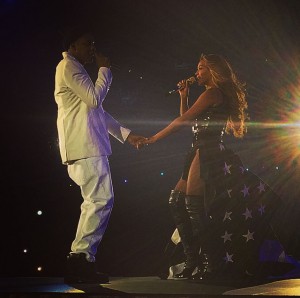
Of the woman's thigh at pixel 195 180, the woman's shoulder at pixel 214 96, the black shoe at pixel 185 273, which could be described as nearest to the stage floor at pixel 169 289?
the black shoe at pixel 185 273

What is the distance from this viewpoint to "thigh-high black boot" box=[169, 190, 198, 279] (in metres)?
3.68

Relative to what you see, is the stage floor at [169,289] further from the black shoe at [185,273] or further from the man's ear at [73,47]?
the man's ear at [73,47]

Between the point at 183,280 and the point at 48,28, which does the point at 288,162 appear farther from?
the point at 48,28

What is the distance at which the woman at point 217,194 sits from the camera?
3.60 m

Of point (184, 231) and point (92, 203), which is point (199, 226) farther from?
point (92, 203)

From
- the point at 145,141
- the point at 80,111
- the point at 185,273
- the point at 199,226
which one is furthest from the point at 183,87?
the point at 185,273

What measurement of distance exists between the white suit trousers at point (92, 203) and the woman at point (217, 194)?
0.70 m

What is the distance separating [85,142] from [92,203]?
42 cm

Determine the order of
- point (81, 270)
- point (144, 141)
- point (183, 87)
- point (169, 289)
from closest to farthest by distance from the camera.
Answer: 1. point (169, 289)
2. point (81, 270)
3. point (144, 141)
4. point (183, 87)

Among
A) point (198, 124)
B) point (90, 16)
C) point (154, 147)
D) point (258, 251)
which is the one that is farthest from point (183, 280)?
point (90, 16)

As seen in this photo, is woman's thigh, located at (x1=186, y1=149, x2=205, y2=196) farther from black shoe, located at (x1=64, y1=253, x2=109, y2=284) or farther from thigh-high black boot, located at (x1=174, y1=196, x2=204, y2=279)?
black shoe, located at (x1=64, y1=253, x2=109, y2=284)

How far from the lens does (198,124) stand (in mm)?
3865

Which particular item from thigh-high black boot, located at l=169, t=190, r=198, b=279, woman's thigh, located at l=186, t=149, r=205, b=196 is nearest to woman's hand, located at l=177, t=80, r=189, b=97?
woman's thigh, located at l=186, t=149, r=205, b=196

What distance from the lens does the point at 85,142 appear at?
3.43 meters
